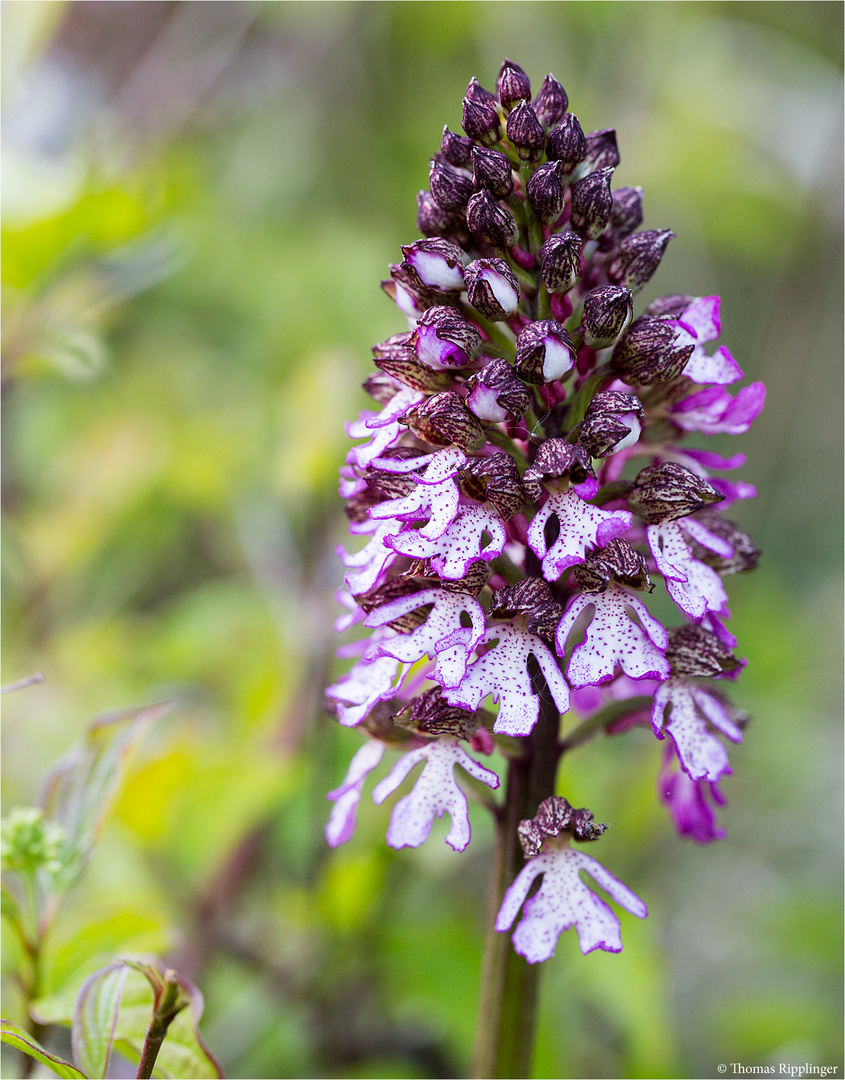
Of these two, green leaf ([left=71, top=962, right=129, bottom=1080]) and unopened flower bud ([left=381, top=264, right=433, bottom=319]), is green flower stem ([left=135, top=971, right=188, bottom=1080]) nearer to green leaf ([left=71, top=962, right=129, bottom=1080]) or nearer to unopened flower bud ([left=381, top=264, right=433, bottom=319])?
green leaf ([left=71, top=962, right=129, bottom=1080])

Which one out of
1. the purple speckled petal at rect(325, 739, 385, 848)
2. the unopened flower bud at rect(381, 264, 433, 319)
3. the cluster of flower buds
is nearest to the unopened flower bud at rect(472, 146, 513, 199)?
the cluster of flower buds

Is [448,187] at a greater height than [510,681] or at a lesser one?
greater

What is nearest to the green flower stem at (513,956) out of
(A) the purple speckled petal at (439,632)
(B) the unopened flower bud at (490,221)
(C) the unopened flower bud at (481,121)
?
(A) the purple speckled petal at (439,632)

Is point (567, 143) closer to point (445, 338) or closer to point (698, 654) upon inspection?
point (445, 338)

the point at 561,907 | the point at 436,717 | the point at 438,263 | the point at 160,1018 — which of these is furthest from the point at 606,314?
the point at 160,1018

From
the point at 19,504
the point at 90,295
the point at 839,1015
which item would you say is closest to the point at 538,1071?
the point at 839,1015
